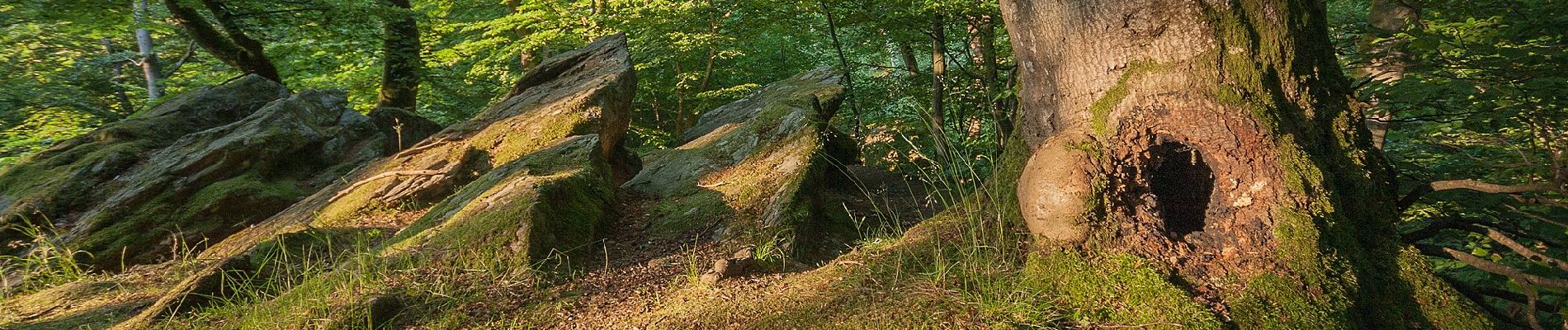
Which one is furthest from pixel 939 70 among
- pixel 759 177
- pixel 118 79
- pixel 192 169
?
pixel 118 79

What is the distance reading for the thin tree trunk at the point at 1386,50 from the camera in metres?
3.63

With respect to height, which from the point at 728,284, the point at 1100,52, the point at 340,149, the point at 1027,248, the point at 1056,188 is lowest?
the point at 340,149

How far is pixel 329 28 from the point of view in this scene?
27.0 feet

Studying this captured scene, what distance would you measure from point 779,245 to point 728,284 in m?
0.60

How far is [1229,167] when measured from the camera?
92.2 inches

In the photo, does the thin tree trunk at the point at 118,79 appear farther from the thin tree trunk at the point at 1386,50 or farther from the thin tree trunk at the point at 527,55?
the thin tree trunk at the point at 1386,50

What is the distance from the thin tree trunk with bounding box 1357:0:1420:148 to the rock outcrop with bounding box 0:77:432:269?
631cm

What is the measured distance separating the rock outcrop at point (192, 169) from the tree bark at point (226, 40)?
1469 mm

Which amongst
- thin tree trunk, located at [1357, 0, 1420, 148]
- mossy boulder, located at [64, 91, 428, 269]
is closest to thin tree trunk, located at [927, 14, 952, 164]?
thin tree trunk, located at [1357, 0, 1420, 148]

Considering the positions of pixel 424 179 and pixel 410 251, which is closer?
pixel 410 251

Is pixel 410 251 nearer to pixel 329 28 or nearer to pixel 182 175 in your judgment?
pixel 182 175

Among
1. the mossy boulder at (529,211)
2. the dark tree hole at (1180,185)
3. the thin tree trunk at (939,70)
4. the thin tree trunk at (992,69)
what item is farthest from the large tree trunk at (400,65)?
the dark tree hole at (1180,185)

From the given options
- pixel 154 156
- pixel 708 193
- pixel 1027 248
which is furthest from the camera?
pixel 154 156

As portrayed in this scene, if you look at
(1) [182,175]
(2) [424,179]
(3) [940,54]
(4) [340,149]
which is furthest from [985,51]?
(1) [182,175]
